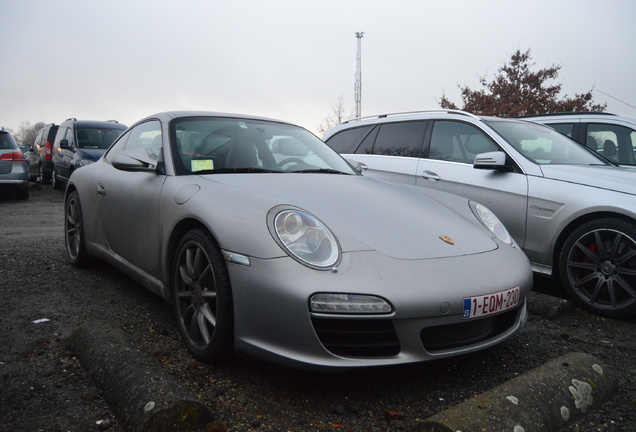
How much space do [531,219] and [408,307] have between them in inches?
88.8

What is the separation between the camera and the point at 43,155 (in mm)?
15086

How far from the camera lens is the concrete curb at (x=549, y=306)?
350cm

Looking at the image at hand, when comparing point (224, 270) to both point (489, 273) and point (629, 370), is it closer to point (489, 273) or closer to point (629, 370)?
point (489, 273)

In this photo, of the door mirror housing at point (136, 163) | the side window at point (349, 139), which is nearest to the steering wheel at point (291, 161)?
the door mirror housing at point (136, 163)

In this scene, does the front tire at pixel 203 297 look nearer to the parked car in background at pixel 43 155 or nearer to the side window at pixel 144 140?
the side window at pixel 144 140

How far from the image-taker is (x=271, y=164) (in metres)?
3.31

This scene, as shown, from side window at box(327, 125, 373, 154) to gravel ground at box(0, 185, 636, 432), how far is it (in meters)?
2.91

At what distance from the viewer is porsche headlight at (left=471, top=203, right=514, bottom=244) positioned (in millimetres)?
2996

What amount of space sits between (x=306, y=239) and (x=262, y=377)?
722 millimetres

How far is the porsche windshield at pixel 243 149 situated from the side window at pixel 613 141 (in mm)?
4002

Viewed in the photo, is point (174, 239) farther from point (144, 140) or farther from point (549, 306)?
point (549, 306)

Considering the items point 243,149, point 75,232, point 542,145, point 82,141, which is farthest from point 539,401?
point 82,141

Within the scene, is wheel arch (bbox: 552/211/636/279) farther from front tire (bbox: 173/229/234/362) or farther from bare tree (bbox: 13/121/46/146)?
bare tree (bbox: 13/121/46/146)

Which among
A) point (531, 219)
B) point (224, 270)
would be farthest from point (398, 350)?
point (531, 219)
